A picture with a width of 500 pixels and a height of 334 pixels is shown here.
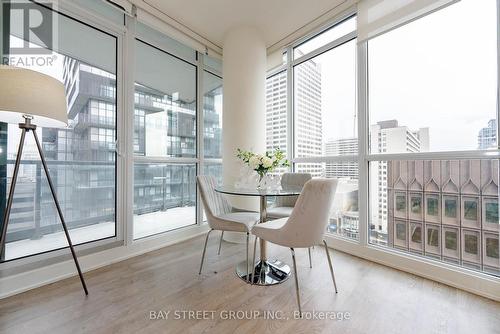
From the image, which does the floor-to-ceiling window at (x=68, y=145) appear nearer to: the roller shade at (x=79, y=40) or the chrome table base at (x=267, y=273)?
the roller shade at (x=79, y=40)

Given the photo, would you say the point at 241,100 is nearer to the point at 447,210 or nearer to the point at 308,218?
the point at 308,218

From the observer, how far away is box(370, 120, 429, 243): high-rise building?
2.18 metres

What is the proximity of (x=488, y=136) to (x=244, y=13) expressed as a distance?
2733 mm

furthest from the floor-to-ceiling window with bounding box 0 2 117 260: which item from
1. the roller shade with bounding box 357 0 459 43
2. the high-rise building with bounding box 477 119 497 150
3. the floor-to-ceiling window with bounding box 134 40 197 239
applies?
the high-rise building with bounding box 477 119 497 150

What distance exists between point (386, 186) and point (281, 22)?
2387 millimetres

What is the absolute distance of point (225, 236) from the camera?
294cm

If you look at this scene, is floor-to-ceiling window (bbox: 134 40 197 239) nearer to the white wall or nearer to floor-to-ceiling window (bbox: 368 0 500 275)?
the white wall

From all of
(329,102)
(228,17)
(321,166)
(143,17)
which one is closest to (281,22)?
(228,17)

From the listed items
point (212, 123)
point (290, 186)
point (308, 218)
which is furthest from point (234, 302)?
point (212, 123)

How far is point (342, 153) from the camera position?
8.75ft

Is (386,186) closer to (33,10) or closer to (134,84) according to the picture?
(134,84)

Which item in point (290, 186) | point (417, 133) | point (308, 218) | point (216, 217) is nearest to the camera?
point (308, 218)

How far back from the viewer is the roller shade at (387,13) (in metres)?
1.98

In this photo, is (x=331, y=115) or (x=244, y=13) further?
(x=331, y=115)
